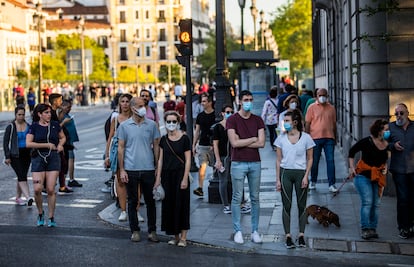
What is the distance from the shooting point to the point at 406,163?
12.4m

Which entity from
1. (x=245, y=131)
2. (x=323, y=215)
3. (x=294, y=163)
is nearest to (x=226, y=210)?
(x=323, y=215)

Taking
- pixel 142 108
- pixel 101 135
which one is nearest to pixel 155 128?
pixel 142 108

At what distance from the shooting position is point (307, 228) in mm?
13008

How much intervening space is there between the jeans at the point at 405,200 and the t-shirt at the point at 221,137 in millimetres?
2737

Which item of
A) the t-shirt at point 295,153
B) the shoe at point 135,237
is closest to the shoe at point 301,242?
the t-shirt at point 295,153

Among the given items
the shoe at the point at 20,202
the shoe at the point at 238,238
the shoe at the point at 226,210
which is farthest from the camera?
the shoe at the point at 20,202

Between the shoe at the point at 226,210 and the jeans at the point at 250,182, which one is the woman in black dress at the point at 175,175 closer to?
the jeans at the point at 250,182

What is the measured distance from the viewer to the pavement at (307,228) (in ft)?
38.8

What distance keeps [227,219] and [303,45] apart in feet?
210

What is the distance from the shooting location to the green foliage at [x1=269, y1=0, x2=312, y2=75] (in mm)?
76938

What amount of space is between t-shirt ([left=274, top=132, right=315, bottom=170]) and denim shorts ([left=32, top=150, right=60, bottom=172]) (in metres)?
3.46

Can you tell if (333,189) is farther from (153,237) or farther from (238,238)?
(153,237)

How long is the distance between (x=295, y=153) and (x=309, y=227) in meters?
1.62

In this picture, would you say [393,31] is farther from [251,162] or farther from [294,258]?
[294,258]
